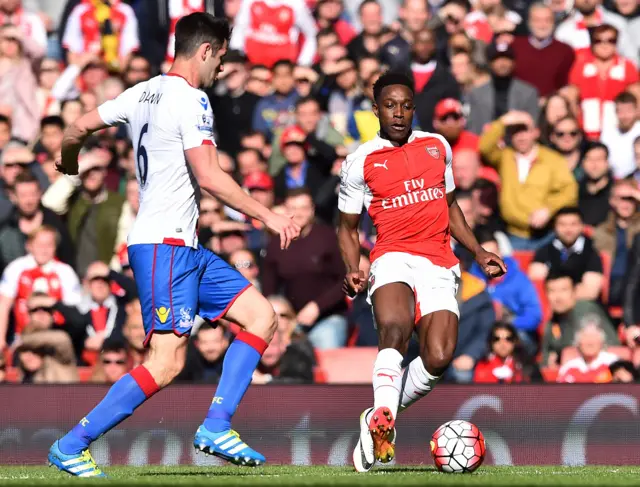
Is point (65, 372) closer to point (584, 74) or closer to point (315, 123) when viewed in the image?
point (315, 123)

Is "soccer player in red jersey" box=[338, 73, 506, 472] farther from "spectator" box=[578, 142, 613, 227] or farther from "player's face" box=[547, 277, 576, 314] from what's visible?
"spectator" box=[578, 142, 613, 227]

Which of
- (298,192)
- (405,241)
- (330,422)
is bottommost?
(330,422)

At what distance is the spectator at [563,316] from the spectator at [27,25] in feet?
20.4

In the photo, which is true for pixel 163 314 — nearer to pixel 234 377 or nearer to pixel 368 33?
pixel 234 377

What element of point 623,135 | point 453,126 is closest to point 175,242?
point 453,126

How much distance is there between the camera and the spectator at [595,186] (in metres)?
12.2

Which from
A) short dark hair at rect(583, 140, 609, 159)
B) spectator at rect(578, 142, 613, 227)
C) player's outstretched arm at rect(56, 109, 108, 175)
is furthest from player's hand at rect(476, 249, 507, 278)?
short dark hair at rect(583, 140, 609, 159)

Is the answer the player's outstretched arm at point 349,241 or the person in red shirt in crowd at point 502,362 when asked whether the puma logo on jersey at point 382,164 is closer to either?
the player's outstretched arm at point 349,241

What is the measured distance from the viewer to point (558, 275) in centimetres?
1148

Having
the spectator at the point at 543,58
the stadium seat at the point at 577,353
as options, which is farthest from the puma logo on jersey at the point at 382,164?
the spectator at the point at 543,58

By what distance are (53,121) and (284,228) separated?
6900 mm

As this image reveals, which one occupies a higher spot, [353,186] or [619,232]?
[353,186]

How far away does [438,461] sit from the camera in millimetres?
7797

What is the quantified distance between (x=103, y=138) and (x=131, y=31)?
1916mm
